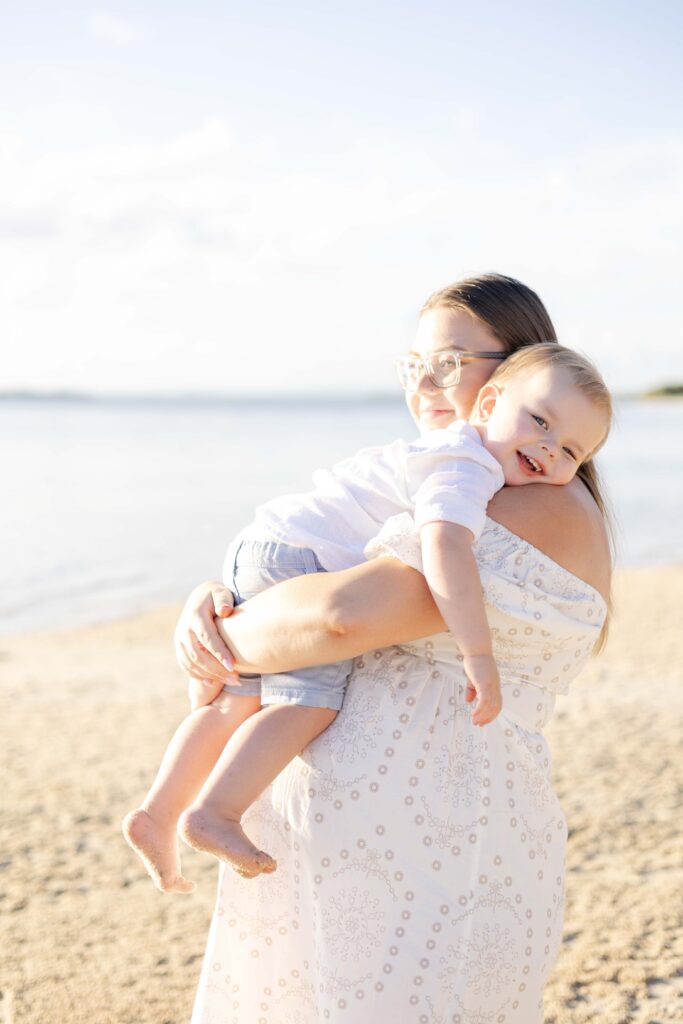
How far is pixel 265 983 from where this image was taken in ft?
7.29

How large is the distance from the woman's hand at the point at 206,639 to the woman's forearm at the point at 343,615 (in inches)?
5.4

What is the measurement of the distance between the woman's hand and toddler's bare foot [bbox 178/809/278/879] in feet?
1.00

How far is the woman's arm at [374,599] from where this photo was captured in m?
1.97

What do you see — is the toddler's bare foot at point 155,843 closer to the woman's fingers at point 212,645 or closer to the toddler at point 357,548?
the toddler at point 357,548

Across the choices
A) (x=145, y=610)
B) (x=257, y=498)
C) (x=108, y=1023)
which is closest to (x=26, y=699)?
(x=145, y=610)

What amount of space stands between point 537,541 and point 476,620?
27 centimetres

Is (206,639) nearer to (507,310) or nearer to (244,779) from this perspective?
(244,779)

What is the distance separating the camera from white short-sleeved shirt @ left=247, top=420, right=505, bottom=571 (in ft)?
6.92

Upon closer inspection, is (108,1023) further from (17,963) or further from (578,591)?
(578,591)

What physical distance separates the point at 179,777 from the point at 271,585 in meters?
0.45

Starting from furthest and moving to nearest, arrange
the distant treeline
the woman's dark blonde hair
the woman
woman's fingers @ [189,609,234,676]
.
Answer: the distant treeline, the woman's dark blonde hair, woman's fingers @ [189,609,234,676], the woman

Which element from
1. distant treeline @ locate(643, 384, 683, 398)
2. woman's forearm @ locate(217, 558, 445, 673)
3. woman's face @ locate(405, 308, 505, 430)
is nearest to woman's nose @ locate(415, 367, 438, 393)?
woman's face @ locate(405, 308, 505, 430)

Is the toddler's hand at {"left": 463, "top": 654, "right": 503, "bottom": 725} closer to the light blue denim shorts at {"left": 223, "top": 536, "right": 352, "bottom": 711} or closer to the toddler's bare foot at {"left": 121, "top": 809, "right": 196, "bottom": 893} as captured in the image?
the light blue denim shorts at {"left": 223, "top": 536, "right": 352, "bottom": 711}

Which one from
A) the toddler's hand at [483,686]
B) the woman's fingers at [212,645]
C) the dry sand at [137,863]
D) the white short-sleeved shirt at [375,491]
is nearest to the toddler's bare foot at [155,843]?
the woman's fingers at [212,645]
